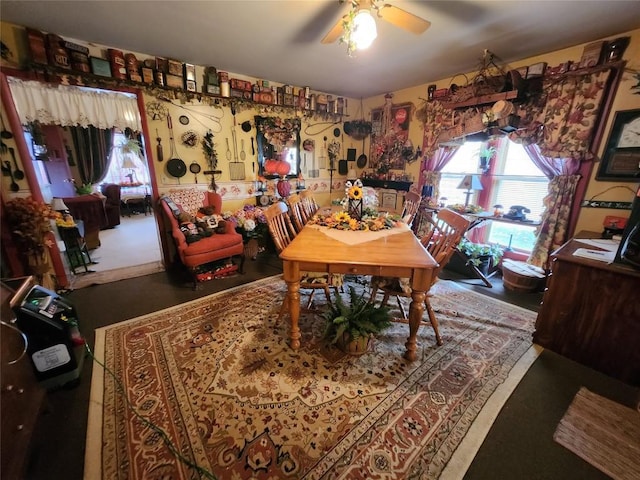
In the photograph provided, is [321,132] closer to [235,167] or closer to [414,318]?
[235,167]

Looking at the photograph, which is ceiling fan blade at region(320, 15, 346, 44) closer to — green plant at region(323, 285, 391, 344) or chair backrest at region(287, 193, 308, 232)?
chair backrest at region(287, 193, 308, 232)

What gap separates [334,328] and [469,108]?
3145mm

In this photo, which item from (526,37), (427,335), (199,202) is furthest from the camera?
(199,202)

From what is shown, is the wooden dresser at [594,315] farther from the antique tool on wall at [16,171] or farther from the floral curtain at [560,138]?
the antique tool on wall at [16,171]

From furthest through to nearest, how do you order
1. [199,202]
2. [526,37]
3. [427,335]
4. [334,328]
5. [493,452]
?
[199,202]
[526,37]
[427,335]
[334,328]
[493,452]

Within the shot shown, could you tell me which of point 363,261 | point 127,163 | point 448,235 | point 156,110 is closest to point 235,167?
point 156,110

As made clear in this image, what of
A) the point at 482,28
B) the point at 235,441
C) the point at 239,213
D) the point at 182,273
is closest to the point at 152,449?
the point at 235,441

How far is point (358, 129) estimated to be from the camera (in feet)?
15.0

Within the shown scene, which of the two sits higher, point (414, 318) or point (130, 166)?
point (130, 166)

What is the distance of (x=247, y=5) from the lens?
1.85 meters

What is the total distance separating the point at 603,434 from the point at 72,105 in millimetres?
4798

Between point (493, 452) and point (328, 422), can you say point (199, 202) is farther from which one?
point (493, 452)

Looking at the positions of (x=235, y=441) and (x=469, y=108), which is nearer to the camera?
(x=235, y=441)

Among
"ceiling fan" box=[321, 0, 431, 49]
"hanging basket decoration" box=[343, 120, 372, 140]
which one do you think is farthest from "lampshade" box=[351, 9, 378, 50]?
"hanging basket decoration" box=[343, 120, 372, 140]
